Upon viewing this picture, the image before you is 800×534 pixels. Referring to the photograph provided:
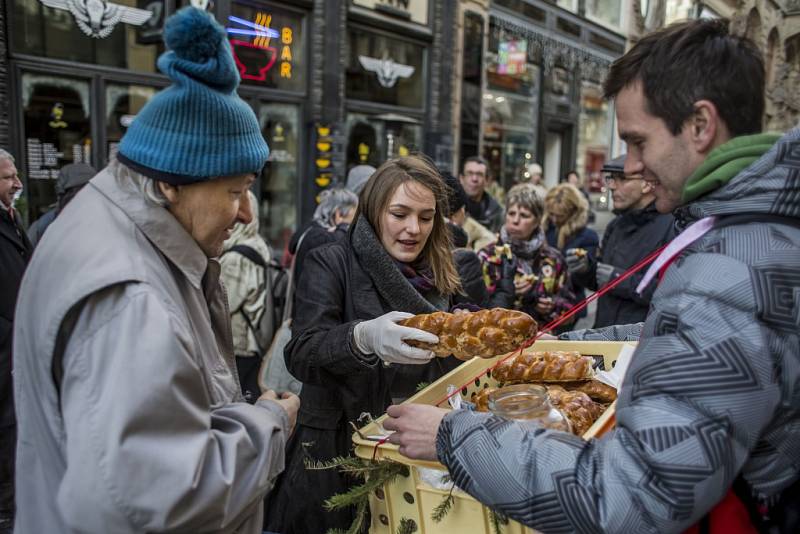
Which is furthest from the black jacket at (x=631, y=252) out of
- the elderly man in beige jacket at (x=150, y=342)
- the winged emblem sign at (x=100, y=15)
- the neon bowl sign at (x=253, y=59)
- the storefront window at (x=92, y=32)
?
the neon bowl sign at (x=253, y=59)

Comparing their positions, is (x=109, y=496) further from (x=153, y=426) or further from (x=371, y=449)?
(x=371, y=449)

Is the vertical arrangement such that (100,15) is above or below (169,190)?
above

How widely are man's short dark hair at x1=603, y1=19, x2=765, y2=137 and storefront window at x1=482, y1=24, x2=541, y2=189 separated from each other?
1276 cm

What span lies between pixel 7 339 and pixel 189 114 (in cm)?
305

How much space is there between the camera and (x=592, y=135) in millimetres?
19625

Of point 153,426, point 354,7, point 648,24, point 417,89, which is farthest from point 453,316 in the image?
point 648,24

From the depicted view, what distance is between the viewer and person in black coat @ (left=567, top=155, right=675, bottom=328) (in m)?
4.22

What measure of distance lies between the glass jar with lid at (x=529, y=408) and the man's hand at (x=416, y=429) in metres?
0.20

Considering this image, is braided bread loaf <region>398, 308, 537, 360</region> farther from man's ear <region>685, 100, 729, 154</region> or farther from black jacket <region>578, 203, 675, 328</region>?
black jacket <region>578, 203, 675, 328</region>

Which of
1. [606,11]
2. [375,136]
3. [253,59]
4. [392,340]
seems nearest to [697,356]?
[392,340]

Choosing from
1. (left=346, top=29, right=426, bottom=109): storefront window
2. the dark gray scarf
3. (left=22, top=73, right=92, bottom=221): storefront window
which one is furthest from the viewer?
(left=346, top=29, right=426, bottom=109): storefront window

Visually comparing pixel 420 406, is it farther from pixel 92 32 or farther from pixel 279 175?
pixel 279 175

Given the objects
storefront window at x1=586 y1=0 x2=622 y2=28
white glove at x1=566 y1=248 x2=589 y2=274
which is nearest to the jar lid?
white glove at x1=566 y1=248 x2=589 y2=274

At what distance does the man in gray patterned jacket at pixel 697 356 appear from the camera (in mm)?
1147
